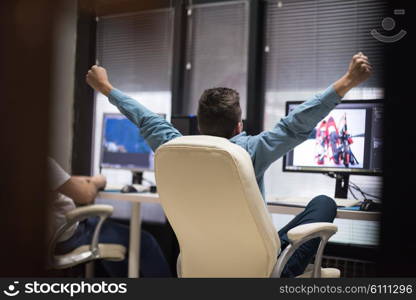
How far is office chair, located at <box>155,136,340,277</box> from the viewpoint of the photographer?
1534mm

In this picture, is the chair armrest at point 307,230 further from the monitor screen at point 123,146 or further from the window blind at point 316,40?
the monitor screen at point 123,146

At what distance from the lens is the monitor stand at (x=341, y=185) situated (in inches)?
84.9

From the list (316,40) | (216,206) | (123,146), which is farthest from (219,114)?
(123,146)

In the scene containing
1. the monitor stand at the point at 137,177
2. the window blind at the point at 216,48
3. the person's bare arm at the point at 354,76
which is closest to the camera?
the person's bare arm at the point at 354,76

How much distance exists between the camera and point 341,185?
7.16ft

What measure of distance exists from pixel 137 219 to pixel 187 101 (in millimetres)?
1007

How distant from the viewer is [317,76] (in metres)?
2.59

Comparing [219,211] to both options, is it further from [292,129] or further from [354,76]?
[354,76]

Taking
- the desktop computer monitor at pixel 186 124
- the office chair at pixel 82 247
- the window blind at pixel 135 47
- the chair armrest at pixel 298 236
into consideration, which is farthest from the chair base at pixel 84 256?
the chair armrest at pixel 298 236

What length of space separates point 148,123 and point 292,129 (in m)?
0.57

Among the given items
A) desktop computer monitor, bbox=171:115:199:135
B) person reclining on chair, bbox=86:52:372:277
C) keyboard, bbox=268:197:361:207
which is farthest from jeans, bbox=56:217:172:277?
keyboard, bbox=268:197:361:207

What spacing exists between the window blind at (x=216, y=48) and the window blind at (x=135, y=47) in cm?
52

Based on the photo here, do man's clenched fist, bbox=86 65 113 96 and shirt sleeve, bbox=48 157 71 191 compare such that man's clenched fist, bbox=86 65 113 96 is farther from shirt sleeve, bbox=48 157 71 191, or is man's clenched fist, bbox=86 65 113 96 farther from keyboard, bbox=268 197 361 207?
keyboard, bbox=268 197 361 207

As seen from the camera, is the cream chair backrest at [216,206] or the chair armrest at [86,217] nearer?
the cream chair backrest at [216,206]
